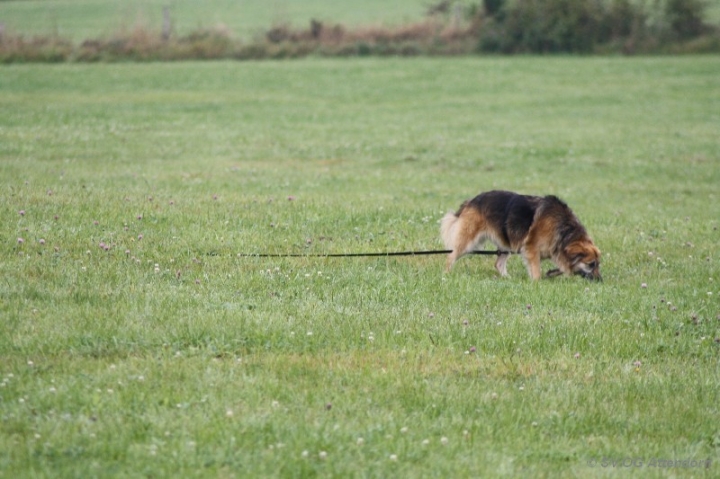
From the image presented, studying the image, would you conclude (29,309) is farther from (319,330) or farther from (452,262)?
(452,262)

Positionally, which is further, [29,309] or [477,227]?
[477,227]

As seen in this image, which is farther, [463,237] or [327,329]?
[463,237]

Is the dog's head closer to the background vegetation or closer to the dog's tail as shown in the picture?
the dog's tail

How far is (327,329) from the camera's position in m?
7.07

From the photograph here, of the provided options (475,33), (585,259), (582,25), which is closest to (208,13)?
(475,33)

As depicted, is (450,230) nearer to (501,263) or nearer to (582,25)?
(501,263)

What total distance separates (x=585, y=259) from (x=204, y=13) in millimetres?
55618

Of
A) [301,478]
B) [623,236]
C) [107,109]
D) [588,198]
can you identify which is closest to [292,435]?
[301,478]

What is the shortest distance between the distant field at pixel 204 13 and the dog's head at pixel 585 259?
3717cm

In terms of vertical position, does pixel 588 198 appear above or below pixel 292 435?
below

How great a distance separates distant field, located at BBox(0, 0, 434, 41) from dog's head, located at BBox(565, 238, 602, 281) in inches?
1463

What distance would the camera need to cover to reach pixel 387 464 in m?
4.98

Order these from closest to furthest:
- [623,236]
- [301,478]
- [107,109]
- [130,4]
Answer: [301,478] < [623,236] < [107,109] < [130,4]

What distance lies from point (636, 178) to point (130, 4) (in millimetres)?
53986
